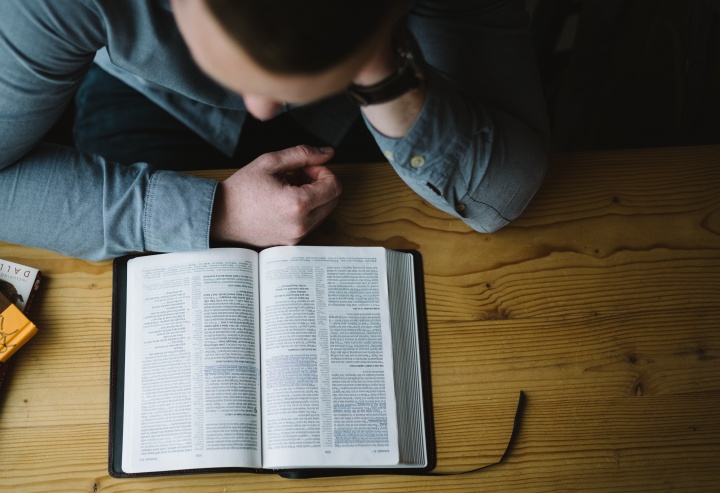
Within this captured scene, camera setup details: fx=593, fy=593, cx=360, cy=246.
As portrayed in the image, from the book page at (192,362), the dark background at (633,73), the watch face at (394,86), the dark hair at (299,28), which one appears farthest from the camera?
the dark background at (633,73)

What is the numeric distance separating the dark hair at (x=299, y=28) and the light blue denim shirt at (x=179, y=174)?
0.91ft

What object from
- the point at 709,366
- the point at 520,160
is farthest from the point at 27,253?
the point at 709,366

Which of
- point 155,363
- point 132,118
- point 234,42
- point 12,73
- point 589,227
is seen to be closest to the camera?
point 234,42

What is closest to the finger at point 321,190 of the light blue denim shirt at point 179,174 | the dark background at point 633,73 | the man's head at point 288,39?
the light blue denim shirt at point 179,174

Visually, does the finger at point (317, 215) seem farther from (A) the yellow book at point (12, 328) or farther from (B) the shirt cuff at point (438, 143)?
(A) the yellow book at point (12, 328)

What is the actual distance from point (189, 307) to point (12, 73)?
1.16ft

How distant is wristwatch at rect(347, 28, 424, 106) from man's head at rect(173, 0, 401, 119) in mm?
151

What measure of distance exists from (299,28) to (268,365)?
506mm

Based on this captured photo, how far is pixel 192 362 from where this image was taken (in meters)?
0.79

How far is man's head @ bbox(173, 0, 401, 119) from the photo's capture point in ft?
1.35

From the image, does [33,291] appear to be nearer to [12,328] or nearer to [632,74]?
[12,328]

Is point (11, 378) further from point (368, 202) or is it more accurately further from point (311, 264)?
point (368, 202)

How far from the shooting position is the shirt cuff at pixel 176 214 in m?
0.81

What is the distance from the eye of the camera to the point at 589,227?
3.01ft
